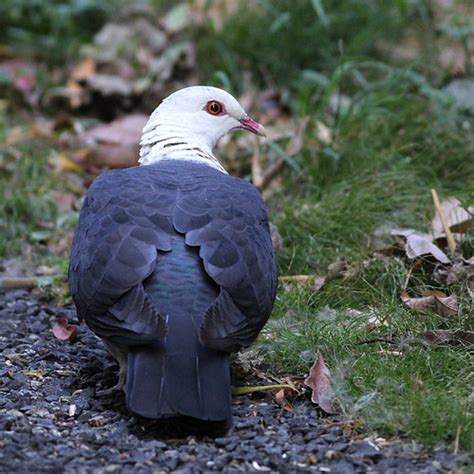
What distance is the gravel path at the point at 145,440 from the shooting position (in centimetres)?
351

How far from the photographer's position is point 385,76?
7770 mm

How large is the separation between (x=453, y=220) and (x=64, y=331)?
2250 millimetres

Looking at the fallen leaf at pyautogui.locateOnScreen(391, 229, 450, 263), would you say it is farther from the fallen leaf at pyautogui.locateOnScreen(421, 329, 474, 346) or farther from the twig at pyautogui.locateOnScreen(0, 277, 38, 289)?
the twig at pyautogui.locateOnScreen(0, 277, 38, 289)

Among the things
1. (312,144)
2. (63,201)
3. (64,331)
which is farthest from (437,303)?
(63,201)

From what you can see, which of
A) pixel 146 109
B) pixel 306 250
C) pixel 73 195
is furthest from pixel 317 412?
pixel 146 109

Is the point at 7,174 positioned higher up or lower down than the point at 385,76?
lower down

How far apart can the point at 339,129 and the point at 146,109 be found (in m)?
2.27

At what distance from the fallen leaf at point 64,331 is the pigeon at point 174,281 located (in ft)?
2.34

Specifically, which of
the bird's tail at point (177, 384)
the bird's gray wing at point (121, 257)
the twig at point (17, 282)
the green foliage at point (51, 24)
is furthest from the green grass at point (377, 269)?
the green foliage at point (51, 24)

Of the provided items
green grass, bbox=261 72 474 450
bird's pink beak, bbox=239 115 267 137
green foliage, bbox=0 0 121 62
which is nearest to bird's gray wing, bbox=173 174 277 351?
green grass, bbox=261 72 474 450

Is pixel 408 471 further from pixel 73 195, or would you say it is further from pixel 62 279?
pixel 73 195

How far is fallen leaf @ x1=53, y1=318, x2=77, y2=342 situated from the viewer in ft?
16.3

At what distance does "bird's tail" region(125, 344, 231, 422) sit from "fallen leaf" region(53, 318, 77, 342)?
1.27 metres

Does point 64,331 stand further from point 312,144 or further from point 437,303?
point 312,144
